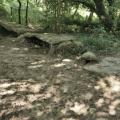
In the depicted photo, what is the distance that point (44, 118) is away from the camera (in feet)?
13.9

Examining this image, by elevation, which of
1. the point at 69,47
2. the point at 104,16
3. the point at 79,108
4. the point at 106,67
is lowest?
the point at 79,108

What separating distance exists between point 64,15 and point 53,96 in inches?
315

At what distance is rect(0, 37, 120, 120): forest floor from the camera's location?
14.4 ft

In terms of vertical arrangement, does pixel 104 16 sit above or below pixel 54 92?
above

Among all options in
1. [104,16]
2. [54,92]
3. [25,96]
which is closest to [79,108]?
[54,92]

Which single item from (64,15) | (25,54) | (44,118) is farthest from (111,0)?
(44,118)

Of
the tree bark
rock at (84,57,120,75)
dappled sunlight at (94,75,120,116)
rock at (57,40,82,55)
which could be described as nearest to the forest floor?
dappled sunlight at (94,75,120,116)

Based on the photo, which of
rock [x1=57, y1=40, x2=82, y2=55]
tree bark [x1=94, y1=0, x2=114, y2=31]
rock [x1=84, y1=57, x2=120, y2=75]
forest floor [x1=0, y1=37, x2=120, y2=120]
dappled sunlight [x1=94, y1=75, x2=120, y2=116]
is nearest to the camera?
forest floor [x1=0, y1=37, x2=120, y2=120]

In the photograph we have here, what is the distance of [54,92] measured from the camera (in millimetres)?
5133

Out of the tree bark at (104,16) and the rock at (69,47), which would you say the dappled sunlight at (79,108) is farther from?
the tree bark at (104,16)

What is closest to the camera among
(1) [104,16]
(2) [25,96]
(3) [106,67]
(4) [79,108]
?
(4) [79,108]

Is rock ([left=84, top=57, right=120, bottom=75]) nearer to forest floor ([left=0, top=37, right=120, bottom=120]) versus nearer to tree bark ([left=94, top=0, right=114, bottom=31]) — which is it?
forest floor ([left=0, top=37, right=120, bottom=120])

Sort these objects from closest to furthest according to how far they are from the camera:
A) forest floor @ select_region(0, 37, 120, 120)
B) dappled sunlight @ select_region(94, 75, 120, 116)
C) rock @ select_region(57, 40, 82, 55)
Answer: forest floor @ select_region(0, 37, 120, 120)
dappled sunlight @ select_region(94, 75, 120, 116)
rock @ select_region(57, 40, 82, 55)

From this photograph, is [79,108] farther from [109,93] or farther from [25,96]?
[25,96]
